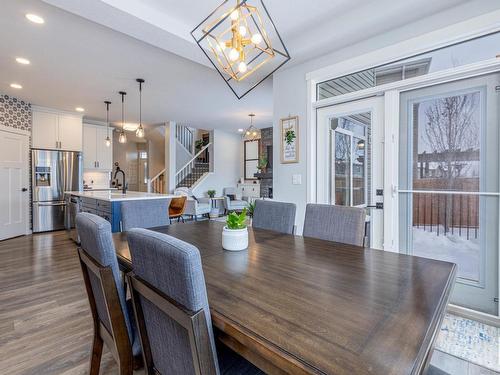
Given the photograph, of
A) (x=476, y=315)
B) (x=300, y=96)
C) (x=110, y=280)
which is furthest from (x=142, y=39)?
(x=476, y=315)

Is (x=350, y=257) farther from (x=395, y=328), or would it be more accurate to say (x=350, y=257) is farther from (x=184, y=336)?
(x=184, y=336)

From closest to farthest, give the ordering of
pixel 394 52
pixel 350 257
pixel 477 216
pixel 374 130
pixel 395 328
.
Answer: pixel 395 328, pixel 350 257, pixel 477 216, pixel 394 52, pixel 374 130

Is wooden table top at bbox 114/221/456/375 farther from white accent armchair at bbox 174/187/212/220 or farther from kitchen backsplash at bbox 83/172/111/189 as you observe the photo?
kitchen backsplash at bbox 83/172/111/189

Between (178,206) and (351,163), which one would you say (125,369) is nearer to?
(351,163)

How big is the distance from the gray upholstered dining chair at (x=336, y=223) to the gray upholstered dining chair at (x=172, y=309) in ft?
3.71

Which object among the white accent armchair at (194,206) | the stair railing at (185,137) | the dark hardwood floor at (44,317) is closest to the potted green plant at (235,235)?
the dark hardwood floor at (44,317)

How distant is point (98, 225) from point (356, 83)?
2.89 metres

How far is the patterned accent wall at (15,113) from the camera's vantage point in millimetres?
5014

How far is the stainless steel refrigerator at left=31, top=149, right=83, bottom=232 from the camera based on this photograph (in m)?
5.55

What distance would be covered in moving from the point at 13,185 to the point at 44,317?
428 centimetres

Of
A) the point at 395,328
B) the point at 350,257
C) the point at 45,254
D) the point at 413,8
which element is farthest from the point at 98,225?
the point at 45,254

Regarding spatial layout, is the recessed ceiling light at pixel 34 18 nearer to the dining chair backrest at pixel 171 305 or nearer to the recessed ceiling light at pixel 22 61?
the recessed ceiling light at pixel 22 61

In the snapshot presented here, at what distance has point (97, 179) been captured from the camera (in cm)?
734

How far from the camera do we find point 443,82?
7.62ft
